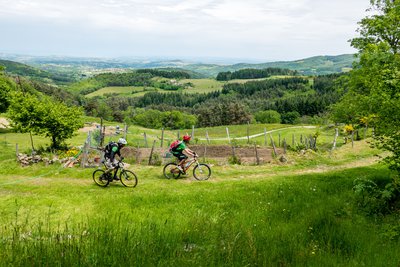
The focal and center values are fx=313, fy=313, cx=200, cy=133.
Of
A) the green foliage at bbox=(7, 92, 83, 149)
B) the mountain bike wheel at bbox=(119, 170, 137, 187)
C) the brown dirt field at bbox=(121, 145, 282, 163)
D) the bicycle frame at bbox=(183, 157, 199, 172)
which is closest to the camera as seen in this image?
the mountain bike wheel at bbox=(119, 170, 137, 187)

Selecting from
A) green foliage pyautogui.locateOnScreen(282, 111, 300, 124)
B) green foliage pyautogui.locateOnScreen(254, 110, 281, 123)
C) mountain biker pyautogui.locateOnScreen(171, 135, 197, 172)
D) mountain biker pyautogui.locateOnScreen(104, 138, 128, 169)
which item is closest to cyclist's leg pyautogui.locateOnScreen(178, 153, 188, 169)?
mountain biker pyautogui.locateOnScreen(171, 135, 197, 172)

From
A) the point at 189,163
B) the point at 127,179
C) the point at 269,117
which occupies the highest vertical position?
the point at 189,163

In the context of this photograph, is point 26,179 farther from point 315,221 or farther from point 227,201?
point 315,221

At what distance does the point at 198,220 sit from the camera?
270 inches

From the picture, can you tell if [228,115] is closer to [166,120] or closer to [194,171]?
[166,120]

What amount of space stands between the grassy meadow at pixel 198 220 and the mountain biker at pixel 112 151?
1431 mm

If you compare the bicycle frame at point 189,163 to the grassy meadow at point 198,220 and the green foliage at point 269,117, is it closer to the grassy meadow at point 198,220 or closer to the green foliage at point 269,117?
the grassy meadow at point 198,220

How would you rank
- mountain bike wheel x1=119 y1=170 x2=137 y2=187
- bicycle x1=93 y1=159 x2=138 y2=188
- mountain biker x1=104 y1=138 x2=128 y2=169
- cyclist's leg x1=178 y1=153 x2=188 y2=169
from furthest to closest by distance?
cyclist's leg x1=178 y1=153 x2=188 y2=169 → mountain bike wheel x1=119 y1=170 x2=137 y2=187 → bicycle x1=93 y1=159 x2=138 y2=188 → mountain biker x1=104 y1=138 x2=128 y2=169

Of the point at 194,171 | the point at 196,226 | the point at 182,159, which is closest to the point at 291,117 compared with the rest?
the point at 194,171

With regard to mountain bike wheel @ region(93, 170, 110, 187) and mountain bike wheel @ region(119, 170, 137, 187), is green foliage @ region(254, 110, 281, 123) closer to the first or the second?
mountain bike wheel @ region(119, 170, 137, 187)

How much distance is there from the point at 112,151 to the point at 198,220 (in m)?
10.3

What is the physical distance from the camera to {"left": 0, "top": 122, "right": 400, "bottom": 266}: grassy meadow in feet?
13.2

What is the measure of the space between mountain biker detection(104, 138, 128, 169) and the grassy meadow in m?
1.43

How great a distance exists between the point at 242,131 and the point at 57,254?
66125 mm
